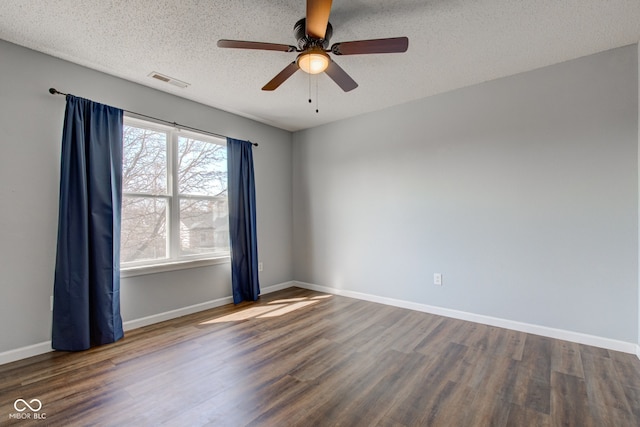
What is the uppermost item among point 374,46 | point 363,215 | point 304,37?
point 304,37

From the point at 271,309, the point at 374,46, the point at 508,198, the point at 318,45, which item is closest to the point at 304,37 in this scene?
the point at 318,45

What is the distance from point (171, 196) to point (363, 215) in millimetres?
2459

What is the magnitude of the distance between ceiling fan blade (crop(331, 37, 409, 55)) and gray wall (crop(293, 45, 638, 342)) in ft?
5.98

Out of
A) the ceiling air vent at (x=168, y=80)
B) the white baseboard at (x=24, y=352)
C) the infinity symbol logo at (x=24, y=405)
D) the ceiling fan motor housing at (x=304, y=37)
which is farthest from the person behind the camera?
the ceiling air vent at (x=168, y=80)

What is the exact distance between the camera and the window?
10.3ft

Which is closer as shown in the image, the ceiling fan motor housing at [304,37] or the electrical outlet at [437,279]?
the ceiling fan motor housing at [304,37]

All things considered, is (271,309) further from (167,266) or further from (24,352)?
(24,352)

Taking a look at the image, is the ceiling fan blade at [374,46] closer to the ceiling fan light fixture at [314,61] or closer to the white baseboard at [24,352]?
the ceiling fan light fixture at [314,61]

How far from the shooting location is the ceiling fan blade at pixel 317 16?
1.59m

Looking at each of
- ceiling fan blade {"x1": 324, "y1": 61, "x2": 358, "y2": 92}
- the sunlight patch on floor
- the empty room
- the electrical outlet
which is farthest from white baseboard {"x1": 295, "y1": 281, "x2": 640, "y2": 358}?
ceiling fan blade {"x1": 324, "y1": 61, "x2": 358, "y2": 92}

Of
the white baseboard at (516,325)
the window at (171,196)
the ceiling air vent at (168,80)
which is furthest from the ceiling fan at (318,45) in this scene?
the white baseboard at (516,325)

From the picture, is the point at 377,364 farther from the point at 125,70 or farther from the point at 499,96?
the point at 125,70

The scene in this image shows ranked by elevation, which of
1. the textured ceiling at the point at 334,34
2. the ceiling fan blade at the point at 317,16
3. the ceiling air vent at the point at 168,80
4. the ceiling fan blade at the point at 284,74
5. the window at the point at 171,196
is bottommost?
the window at the point at 171,196

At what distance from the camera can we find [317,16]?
1687mm
